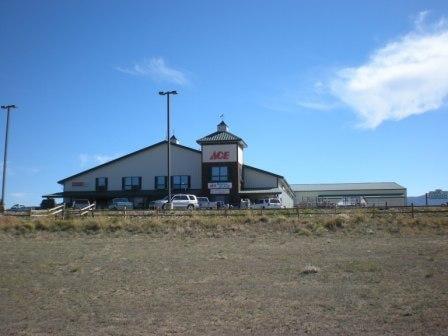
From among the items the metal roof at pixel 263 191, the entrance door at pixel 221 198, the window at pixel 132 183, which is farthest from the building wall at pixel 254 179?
the window at pixel 132 183

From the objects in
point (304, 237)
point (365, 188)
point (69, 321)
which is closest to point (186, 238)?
point (304, 237)

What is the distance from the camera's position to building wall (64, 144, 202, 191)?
75.6 m

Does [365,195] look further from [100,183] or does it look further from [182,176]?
[100,183]

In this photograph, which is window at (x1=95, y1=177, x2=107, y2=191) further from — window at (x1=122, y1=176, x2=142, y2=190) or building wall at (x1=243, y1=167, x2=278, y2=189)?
building wall at (x1=243, y1=167, x2=278, y2=189)

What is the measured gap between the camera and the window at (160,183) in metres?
75.9

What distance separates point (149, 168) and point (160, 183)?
266 centimetres

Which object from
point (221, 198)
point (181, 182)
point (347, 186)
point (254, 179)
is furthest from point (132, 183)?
point (347, 186)

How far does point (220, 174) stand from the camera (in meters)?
72.9

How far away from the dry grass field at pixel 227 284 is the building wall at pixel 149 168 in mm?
47815

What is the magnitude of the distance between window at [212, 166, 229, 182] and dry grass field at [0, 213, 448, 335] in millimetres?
44747

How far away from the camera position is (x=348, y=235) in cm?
2770

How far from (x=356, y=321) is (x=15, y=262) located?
41.6ft

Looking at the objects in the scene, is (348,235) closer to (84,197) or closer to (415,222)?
(415,222)

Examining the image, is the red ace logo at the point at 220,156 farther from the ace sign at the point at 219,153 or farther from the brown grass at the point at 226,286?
the brown grass at the point at 226,286
